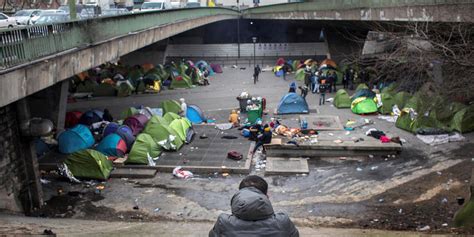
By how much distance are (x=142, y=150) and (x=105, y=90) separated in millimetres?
15028

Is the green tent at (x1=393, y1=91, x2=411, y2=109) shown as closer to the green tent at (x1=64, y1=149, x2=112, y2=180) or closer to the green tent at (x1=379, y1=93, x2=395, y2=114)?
the green tent at (x1=379, y1=93, x2=395, y2=114)

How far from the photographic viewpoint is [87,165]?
1466 cm

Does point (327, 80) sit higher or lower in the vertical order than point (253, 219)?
lower

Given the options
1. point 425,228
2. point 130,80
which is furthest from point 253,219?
point 130,80

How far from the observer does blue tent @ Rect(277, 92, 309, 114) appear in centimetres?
2280

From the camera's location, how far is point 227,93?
30.2m

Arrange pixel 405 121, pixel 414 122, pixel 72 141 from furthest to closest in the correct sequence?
pixel 405 121
pixel 414 122
pixel 72 141

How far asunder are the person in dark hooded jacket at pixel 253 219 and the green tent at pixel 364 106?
1974 centimetres

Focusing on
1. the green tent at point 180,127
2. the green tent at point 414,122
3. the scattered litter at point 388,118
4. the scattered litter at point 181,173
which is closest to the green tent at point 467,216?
the scattered litter at point 181,173

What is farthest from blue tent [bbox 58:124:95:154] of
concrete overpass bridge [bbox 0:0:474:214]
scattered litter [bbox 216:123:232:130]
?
scattered litter [bbox 216:123:232:130]

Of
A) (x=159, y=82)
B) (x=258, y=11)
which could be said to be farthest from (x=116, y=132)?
(x=258, y=11)

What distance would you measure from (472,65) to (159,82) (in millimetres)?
23660

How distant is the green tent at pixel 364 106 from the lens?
22484 millimetres

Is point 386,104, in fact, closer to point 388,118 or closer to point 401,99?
point 401,99
